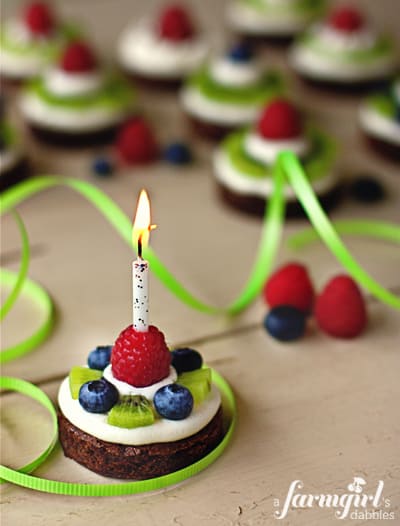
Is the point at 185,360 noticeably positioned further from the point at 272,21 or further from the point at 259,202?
the point at 272,21

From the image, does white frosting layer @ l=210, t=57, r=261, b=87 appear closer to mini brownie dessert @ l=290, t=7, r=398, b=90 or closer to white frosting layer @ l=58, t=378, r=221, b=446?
mini brownie dessert @ l=290, t=7, r=398, b=90

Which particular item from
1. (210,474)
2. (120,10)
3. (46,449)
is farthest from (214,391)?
(120,10)

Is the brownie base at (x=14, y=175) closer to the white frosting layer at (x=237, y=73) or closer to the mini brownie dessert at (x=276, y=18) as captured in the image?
the white frosting layer at (x=237, y=73)

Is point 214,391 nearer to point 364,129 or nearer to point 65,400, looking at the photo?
point 65,400

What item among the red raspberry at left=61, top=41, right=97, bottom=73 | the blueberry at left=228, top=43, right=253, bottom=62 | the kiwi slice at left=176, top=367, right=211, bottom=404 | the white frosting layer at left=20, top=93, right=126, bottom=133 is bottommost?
the white frosting layer at left=20, top=93, right=126, bottom=133

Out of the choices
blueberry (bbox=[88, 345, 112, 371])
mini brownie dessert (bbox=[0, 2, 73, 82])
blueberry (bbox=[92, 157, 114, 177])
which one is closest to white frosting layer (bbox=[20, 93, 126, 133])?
blueberry (bbox=[92, 157, 114, 177])

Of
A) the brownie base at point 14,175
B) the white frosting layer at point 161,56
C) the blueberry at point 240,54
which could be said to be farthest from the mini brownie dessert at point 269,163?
the white frosting layer at point 161,56

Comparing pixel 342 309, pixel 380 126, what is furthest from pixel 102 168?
pixel 342 309

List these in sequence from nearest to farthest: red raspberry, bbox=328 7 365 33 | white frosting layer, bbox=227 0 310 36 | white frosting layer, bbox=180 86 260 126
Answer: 1. white frosting layer, bbox=180 86 260 126
2. red raspberry, bbox=328 7 365 33
3. white frosting layer, bbox=227 0 310 36
